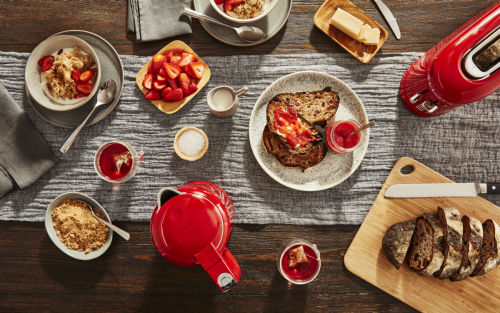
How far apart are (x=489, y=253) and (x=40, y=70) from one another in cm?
257

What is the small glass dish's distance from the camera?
→ 4.81 ft

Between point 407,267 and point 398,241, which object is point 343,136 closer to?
point 398,241

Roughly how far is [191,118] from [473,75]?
1376 mm

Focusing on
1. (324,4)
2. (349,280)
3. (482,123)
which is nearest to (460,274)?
(349,280)

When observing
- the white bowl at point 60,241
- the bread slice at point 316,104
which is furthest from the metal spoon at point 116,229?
the bread slice at point 316,104

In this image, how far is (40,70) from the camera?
4.93 ft

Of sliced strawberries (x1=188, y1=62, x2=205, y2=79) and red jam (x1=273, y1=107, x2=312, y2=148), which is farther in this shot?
sliced strawberries (x1=188, y1=62, x2=205, y2=79)

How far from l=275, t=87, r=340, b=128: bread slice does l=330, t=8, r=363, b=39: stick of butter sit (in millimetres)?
379

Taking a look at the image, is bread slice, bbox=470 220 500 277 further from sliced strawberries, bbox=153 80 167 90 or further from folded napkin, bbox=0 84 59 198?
folded napkin, bbox=0 84 59 198

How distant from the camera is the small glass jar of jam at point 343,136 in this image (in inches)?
56.5

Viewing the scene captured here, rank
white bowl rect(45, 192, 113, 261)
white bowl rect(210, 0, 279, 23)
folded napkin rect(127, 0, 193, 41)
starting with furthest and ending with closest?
folded napkin rect(127, 0, 193, 41)
white bowl rect(45, 192, 113, 261)
white bowl rect(210, 0, 279, 23)

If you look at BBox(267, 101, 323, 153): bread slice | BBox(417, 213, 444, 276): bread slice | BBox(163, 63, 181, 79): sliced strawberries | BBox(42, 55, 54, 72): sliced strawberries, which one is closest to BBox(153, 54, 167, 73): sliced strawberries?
BBox(163, 63, 181, 79): sliced strawberries

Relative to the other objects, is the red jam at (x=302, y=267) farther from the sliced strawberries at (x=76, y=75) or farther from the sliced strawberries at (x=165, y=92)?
the sliced strawberries at (x=76, y=75)

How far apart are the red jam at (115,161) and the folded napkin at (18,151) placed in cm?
35
